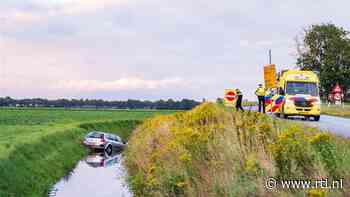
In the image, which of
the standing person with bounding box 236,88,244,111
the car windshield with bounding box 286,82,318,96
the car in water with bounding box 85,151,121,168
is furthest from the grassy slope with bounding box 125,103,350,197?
the car in water with bounding box 85,151,121,168

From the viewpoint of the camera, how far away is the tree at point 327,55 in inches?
3408

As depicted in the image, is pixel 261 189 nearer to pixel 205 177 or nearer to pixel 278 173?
pixel 278 173

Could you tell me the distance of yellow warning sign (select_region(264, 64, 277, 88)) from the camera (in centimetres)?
4066

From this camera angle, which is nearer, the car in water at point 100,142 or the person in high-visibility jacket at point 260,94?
the person in high-visibility jacket at point 260,94

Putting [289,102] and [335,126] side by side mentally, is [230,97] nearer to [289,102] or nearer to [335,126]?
[289,102]

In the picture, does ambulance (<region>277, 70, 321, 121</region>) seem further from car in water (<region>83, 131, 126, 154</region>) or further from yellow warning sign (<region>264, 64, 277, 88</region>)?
car in water (<region>83, 131, 126, 154</region>)

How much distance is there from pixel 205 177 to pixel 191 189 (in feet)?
1.47

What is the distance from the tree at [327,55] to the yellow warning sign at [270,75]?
154 ft

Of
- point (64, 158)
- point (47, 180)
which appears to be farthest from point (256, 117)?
point (64, 158)

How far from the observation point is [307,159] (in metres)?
12.3

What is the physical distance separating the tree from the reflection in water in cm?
5102

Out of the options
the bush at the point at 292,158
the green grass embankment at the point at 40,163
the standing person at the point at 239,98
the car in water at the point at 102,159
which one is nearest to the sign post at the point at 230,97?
the standing person at the point at 239,98

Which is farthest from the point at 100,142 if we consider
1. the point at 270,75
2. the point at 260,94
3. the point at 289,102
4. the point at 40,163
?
the point at 40,163

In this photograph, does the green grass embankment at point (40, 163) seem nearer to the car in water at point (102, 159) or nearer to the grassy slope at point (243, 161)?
the car in water at point (102, 159)
